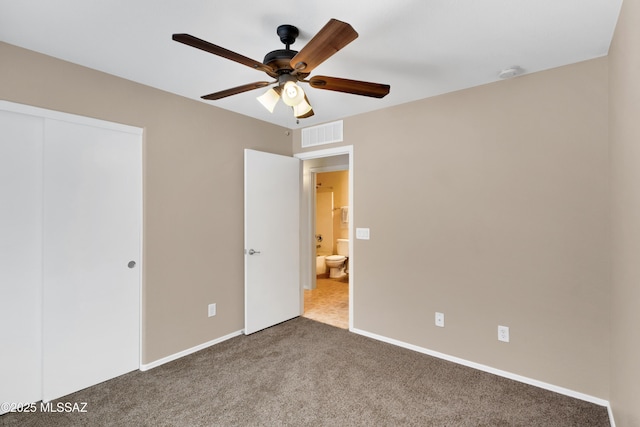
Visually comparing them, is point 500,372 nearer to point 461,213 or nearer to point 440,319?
point 440,319

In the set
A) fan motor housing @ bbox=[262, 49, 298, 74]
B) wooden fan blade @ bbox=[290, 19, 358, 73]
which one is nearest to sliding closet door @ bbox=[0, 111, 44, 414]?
fan motor housing @ bbox=[262, 49, 298, 74]

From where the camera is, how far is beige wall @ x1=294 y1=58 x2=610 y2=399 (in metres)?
2.19

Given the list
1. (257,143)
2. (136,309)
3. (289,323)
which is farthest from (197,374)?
(257,143)

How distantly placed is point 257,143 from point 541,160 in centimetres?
275

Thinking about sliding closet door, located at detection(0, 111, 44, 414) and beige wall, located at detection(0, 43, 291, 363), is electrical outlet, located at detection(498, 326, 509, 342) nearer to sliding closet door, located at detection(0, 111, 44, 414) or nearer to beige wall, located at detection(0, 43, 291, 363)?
beige wall, located at detection(0, 43, 291, 363)

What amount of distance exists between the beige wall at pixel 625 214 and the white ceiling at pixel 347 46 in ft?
1.04

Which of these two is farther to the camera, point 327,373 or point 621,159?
point 327,373

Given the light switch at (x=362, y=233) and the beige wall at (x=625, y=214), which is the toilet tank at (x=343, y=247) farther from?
the beige wall at (x=625, y=214)

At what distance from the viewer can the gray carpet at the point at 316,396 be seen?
2021 millimetres

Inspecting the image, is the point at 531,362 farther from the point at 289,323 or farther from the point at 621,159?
the point at 289,323

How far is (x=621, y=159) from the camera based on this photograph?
171cm

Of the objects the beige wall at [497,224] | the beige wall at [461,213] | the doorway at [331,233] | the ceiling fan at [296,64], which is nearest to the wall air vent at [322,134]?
the beige wall at [461,213]

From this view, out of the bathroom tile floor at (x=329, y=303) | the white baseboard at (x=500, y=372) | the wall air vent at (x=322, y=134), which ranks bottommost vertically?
the white baseboard at (x=500, y=372)

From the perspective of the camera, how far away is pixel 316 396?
2277 mm
